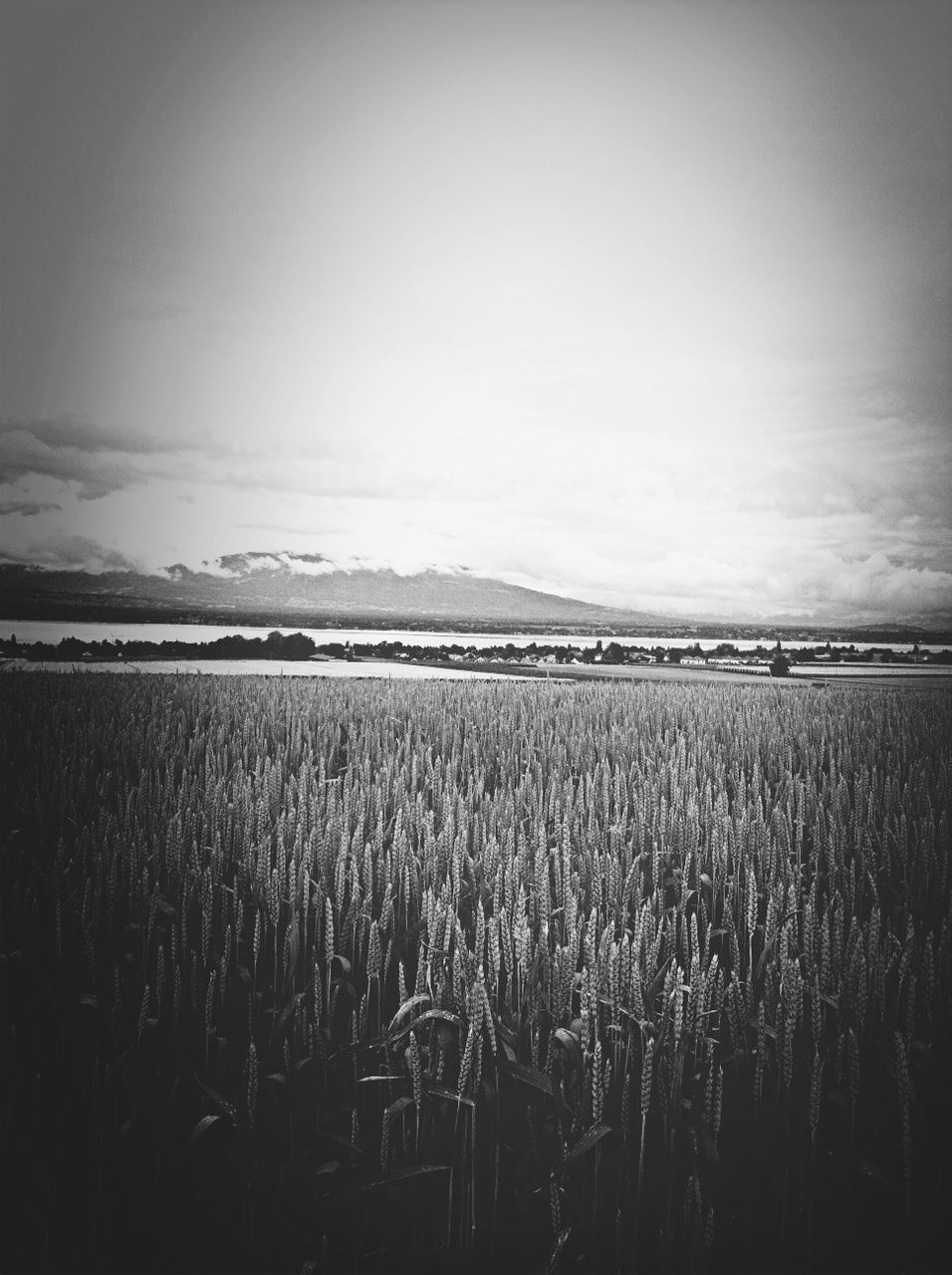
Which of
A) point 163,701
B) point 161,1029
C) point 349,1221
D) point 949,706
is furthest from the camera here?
point 949,706

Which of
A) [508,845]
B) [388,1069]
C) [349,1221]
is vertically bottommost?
[349,1221]

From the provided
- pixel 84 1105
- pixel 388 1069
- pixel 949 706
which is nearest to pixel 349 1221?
pixel 388 1069

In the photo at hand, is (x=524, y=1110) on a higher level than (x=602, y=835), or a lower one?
lower

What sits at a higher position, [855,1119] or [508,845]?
[508,845]

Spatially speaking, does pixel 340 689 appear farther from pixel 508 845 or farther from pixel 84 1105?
pixel 84 1105

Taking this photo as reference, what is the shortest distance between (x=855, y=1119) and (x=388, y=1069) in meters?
0.74

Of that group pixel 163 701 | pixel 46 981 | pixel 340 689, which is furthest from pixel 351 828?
pixel 340 689

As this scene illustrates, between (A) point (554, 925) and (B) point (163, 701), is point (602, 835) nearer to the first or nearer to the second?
(A) point (554, 925)

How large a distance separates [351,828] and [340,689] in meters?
5.88

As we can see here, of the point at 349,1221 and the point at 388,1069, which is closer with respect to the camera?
the point at 349,1221

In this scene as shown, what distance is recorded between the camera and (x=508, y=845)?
2.07 m

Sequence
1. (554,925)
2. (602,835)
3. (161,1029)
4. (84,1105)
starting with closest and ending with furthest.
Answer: (84,1105) → (161,1029) → (554,925) → (602,835)

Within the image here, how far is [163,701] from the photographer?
6.12m

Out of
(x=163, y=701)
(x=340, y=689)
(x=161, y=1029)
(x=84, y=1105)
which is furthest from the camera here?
(x=340, y=689)
